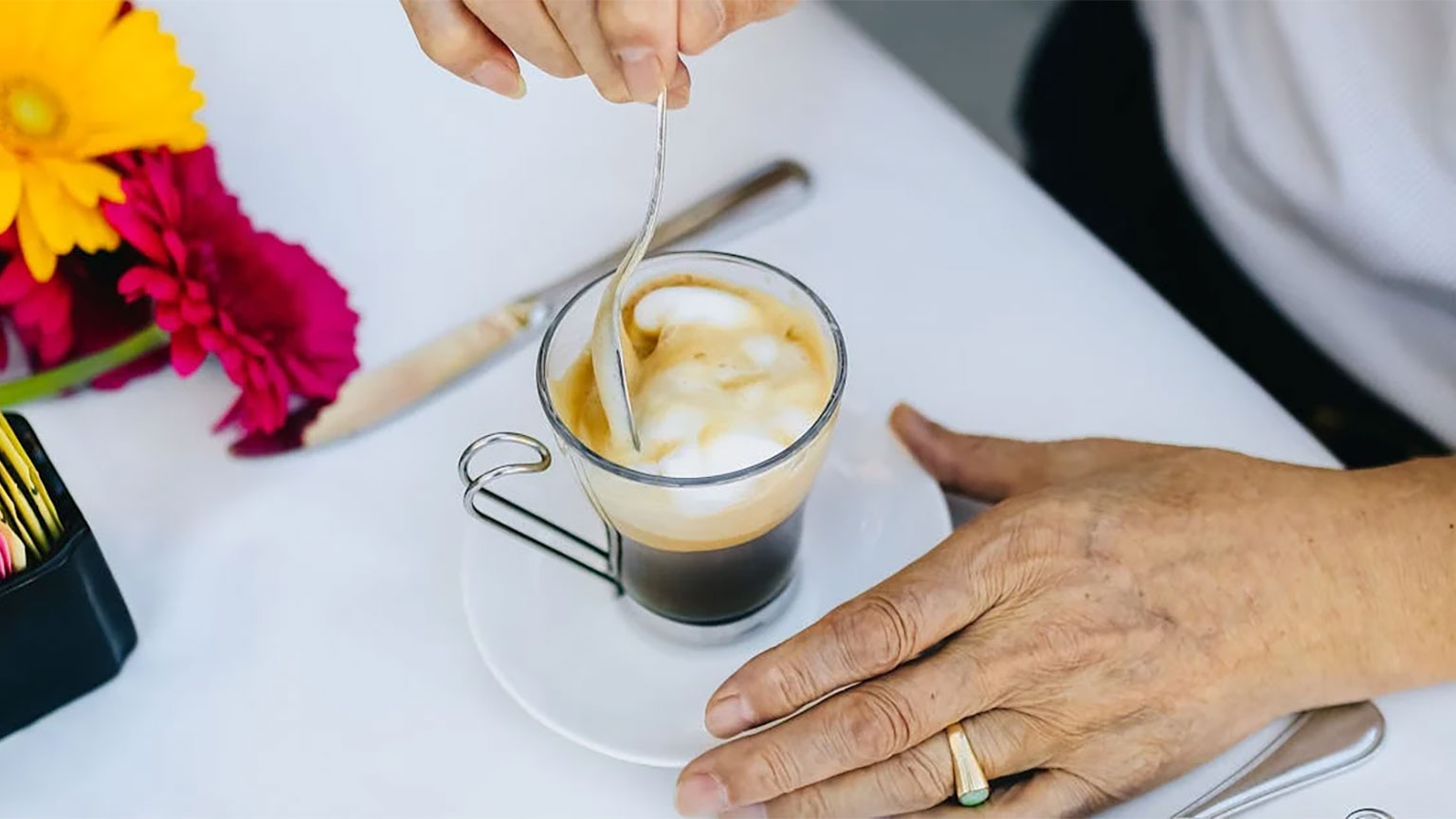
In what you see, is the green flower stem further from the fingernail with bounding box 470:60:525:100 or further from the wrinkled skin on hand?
the wrinkled skin on hand

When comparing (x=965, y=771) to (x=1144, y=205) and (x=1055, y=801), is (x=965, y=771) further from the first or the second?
(x=1144, y=205)

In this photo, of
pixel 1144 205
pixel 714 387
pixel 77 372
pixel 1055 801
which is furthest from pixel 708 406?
pixel 1144 205

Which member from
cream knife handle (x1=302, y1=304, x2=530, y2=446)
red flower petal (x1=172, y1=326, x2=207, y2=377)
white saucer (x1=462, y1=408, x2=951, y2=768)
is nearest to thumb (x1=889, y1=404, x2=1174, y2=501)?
white saucer (x1=462, y1=408, x2=951, y2=768)

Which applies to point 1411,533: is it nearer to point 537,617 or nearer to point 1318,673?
point 1318,673

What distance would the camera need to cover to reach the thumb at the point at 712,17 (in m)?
0.52

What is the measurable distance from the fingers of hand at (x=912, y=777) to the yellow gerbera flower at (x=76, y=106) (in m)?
0.39

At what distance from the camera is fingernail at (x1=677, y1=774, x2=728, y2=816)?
0.57 meters

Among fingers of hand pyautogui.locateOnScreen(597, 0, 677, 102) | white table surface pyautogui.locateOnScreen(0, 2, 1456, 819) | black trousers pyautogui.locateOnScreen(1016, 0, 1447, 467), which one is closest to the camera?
fingers of hand pyautogui.locateOnScreen(597, 0, 677, 102)

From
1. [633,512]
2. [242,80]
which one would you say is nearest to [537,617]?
[633,512]

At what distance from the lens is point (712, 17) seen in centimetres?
53

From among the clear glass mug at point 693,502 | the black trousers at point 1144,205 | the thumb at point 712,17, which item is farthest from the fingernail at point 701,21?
the black trousers at point 1144,205

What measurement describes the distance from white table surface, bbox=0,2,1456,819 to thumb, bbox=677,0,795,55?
228mm

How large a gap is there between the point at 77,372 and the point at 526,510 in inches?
9.8

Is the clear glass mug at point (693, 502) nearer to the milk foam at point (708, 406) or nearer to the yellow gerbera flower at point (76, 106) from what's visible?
the milk foam at point (708, 406)
